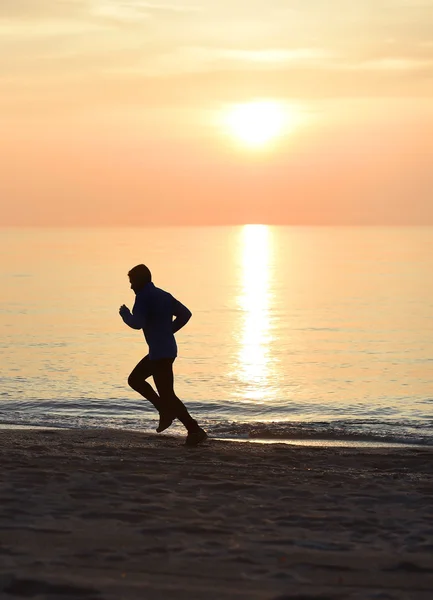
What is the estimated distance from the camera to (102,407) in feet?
55.6

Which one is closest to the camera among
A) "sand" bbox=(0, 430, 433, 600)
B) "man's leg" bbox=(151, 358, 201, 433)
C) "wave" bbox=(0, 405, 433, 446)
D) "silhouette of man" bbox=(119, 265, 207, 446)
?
"sand" bbox=(0, 430, 433, 600)

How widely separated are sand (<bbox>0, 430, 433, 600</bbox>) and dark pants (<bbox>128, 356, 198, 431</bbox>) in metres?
0.55

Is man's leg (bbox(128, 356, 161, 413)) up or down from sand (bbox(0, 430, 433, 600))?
up

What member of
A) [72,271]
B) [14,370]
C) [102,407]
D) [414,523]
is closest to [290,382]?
[102,407]

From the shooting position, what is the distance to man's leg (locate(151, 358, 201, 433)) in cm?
1042

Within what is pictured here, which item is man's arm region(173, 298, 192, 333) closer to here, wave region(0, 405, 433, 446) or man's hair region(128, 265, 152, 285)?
man's hair region(128, 265, 152, 285)

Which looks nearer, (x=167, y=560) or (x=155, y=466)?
(x=167, y=560)

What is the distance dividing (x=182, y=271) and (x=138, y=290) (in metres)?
64.8

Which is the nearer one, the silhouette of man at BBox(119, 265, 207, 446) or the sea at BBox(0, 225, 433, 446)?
the silhouette of man at BBox(119, 265, 207, 446)

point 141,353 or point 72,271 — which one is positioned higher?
point 72,271

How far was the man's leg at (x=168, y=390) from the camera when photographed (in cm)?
1042

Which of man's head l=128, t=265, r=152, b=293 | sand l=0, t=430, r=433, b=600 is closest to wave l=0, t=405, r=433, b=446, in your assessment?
sand l=0, t=430, r=433, b=600

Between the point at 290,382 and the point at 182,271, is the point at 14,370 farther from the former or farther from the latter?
the point at 182,271

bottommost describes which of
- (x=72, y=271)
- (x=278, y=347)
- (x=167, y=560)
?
(x=167, y=560)
